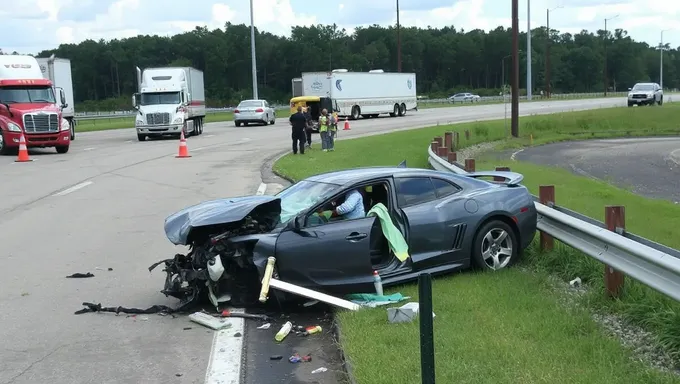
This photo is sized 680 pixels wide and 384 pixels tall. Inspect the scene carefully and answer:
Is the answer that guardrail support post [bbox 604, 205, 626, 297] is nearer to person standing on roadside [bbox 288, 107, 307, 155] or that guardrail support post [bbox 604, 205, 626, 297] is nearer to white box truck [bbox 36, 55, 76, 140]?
person standing on roadside [bbox 288, 107, 307, 155]

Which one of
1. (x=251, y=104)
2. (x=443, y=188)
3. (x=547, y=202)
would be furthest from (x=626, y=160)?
(x=251, y=104)

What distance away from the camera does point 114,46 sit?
383 ft

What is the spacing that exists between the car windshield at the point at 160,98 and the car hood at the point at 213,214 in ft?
96.2

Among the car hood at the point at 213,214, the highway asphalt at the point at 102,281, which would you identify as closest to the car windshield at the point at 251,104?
the highway asphalt at the point at 102,281

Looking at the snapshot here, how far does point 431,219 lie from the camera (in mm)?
7914

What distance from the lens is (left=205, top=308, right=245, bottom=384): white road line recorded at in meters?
5.67

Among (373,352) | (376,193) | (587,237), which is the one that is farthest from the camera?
(376,193)

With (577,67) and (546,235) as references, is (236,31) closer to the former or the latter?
(577,67)

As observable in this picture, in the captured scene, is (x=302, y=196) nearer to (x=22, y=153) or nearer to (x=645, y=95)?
(x=22, y=153)

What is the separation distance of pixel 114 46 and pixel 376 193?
116107 millimetres

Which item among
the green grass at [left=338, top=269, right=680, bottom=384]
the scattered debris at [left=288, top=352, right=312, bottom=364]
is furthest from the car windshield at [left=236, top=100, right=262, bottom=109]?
the scattered debris at [left=288, top=352, right=312, bottom=364]

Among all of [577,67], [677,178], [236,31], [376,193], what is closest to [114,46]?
[236,31]

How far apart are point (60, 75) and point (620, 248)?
3605 cm

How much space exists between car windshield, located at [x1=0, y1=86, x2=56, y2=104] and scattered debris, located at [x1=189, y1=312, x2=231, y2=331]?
25.4 meters
